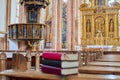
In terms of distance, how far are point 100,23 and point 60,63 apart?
1534 centimetres

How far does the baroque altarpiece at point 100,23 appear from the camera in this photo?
54.3 ft

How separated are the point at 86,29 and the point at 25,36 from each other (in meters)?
6.98

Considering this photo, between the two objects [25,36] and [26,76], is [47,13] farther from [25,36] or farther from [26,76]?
[26,76]

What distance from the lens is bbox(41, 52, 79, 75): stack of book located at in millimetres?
1900

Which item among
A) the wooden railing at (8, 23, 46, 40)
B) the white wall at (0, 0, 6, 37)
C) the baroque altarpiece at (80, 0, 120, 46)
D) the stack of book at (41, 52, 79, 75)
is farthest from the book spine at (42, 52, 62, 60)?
the baroque altarpiece at (80, 0, 120, 46)

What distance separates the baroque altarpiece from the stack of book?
1486 cm

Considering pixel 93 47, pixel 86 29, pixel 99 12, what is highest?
pixel 99 12

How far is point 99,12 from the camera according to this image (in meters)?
17.1

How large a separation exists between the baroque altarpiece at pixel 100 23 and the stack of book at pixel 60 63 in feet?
48.8

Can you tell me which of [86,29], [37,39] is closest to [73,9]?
[86,29]

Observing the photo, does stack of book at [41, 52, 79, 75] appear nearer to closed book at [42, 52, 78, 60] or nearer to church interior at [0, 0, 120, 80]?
closed book at [42, 52, 78, 60]

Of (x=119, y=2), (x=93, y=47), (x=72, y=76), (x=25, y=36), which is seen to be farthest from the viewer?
(x=119, y=2)

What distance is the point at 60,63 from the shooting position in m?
1.91

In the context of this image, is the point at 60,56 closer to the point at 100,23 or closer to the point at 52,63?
the point at 52,63
